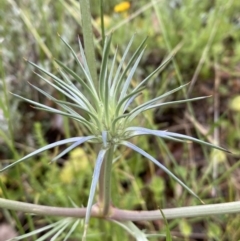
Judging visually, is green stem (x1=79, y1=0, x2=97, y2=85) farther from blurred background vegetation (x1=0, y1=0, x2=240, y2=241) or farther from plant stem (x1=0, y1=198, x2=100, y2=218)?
blurred background vegetation (x1=0, y1=0, x2=240, y2=241)

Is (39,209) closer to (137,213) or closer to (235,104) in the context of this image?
(137,213)

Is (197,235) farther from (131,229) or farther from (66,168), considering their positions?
(131,229)

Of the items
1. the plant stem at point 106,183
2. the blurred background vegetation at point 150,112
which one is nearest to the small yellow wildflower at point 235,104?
the blurred background vegetation at point 150,112

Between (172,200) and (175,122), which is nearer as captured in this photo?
(172,200)

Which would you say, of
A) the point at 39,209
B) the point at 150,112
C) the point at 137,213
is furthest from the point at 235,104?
the point at 39,209

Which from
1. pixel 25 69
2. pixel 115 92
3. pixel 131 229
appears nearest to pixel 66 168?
pixel 25 69

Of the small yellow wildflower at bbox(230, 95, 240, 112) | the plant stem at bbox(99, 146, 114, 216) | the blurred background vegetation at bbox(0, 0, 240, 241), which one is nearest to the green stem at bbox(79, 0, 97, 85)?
the plant stem at bbox(99, 146, 114, 216)

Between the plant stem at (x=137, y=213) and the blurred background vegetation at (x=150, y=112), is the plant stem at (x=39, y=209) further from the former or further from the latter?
the blurred background vegetation at (x=150, y=112)
